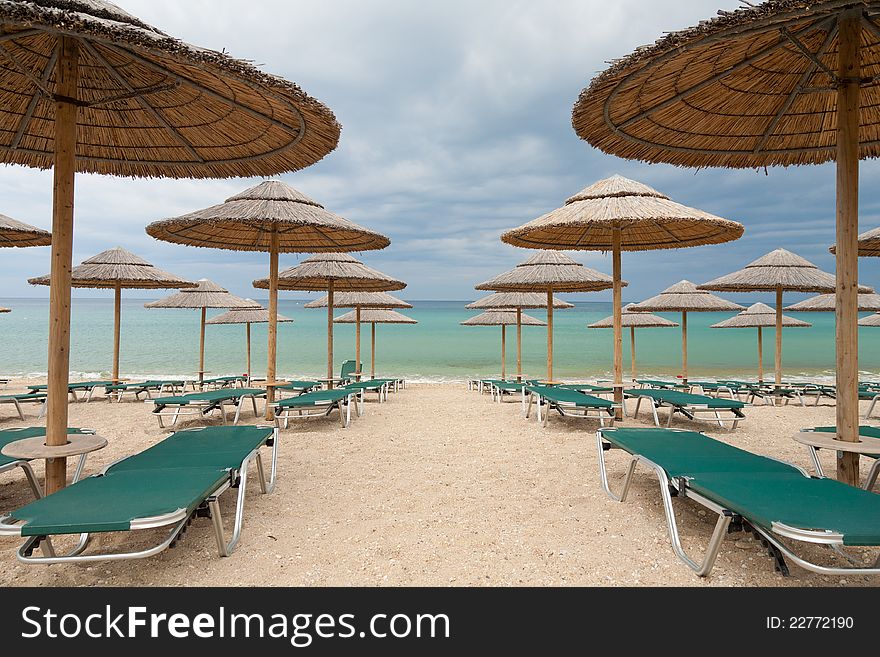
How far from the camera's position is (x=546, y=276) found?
24.5ft

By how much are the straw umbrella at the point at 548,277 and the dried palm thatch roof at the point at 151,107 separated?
15.1 feet

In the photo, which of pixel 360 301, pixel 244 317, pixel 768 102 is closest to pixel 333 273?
pixel 360 301

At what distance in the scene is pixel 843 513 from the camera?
176cm

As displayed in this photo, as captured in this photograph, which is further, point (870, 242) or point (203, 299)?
point (203, 299)

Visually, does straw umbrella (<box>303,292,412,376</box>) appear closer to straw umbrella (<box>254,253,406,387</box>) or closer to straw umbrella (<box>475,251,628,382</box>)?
straw umbrella (<box>254,253,406,387</box>)

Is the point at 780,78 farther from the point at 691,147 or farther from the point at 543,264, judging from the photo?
the point at 543,264

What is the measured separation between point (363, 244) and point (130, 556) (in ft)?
15.9

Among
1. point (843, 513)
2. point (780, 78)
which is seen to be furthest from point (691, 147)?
point (843, 513)

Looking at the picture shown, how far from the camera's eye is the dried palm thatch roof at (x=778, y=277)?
8727 mm

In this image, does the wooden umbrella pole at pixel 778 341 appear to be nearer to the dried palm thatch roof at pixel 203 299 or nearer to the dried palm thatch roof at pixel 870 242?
the dried palm thatch roof at pixel 870 242

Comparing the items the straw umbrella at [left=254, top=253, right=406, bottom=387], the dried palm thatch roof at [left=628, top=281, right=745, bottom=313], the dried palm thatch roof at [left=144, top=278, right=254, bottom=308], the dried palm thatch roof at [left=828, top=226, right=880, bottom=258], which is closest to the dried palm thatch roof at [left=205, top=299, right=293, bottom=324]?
the dried palm thatch roof at [left=144, top=278, right=254, bottom=308]

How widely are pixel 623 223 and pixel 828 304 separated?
10.7 m

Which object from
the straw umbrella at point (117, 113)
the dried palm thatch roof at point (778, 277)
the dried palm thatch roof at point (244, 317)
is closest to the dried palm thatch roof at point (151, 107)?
the straw umbrella at point (117, 113)

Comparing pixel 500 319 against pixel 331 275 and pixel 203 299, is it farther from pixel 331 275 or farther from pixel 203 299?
pixel 203 299
